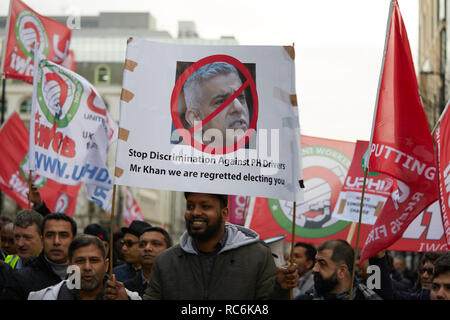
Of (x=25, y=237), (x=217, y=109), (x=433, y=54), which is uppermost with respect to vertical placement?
(x=433, y=54)

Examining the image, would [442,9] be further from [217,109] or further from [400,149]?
[217,109]

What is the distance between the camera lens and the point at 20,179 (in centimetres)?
1161

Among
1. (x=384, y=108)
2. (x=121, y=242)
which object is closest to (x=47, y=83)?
(x=121, y=242)

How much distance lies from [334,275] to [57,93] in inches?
172

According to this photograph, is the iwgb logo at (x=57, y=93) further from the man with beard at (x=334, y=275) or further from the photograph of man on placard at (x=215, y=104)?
the photograph of man on placard at (x=215, y=104)

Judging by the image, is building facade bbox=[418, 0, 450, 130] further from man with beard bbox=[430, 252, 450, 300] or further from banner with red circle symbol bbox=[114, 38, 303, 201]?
banner with red circle symbol bbox=[114, 38, 303, 201]

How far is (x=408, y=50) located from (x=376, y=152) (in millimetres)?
950

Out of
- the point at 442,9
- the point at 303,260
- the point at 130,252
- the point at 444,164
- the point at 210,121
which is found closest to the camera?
the point at 210,121

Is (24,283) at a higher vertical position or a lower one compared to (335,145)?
lower

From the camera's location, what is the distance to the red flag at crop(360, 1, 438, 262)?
632 centimetres

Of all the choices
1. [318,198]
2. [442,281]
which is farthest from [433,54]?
[442,281]

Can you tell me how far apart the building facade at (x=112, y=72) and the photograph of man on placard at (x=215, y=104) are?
192ft

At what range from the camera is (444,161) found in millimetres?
6520
